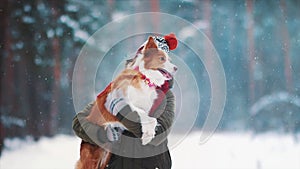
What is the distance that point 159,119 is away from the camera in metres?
1.00

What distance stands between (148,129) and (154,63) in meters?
0.17

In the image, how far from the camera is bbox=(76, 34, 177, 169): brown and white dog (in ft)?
3.24

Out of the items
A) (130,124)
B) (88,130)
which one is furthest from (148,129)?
(88,130)

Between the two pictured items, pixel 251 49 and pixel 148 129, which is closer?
pixel 148 129

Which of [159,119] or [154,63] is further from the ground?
[154,63]

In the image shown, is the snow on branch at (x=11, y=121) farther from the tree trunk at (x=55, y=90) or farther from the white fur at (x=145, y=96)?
the white fur at (x=145, y=96)

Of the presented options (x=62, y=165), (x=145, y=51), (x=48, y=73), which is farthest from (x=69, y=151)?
(x=145, y=51)

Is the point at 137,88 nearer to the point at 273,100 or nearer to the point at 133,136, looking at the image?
the point at 133,136

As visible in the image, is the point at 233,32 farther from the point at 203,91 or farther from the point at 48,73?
the point at 48,73

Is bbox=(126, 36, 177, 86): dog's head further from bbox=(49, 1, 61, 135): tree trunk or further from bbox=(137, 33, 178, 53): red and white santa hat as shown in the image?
bbox=(49, 1, 61, 135): tree trunk

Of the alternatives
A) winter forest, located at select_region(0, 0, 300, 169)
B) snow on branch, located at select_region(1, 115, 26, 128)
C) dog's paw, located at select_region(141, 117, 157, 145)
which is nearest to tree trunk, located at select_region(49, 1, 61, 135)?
winter forest, located at select_region(0, 0, 300, 169)

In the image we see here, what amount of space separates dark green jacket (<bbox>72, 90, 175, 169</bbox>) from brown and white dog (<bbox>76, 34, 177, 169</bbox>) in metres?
0.02

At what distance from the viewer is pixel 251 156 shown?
1.76m

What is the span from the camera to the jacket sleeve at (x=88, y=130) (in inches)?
38.6
